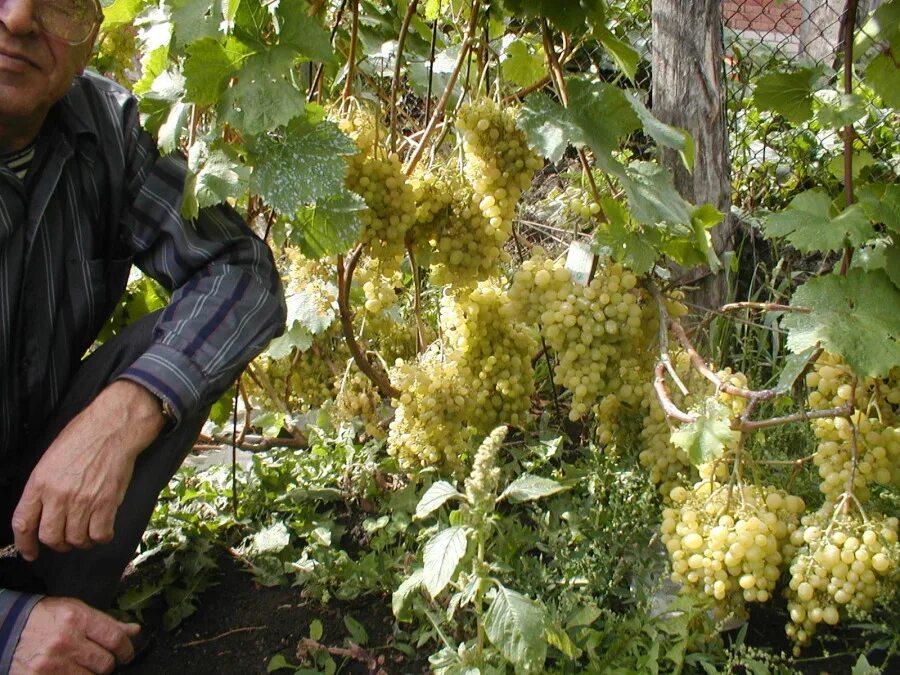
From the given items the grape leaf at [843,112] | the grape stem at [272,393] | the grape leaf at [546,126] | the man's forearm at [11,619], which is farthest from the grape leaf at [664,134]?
the man's forearm at [11,619]

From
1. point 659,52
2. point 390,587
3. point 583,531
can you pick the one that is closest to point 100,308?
point 390,587

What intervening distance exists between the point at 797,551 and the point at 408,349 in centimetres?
134

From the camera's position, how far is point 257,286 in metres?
1.79

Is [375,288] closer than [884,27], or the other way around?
[884,27]

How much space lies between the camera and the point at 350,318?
211 cm

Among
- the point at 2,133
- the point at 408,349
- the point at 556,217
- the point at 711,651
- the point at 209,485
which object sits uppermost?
the point at 2,133

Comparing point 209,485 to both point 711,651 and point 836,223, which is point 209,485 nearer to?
point 711,651

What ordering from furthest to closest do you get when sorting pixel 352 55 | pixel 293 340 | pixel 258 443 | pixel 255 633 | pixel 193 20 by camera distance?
pixel 258 443
pixel 293 340
pixel 255 633
pixel 352 55
pixel 193 20

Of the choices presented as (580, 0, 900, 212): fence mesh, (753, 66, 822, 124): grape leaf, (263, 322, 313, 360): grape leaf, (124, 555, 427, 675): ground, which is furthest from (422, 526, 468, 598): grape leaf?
(580, 0, 900, 212): fence mesh

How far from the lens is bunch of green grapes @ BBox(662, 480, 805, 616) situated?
154 cm

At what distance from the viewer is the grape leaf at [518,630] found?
1.48m

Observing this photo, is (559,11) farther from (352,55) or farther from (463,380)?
(463,380)

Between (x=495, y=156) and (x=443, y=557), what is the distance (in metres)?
0.76

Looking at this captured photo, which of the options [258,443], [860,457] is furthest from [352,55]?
[258,443]
